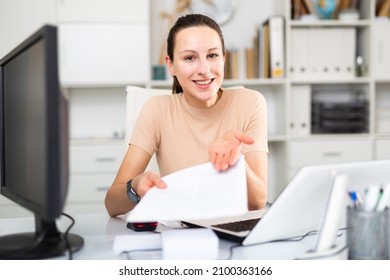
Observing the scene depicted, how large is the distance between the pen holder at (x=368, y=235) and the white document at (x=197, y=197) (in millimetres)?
172

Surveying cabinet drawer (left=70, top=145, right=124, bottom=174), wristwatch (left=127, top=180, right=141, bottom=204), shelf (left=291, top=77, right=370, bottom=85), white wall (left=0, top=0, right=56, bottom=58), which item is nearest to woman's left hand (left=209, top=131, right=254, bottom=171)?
wristwatch (left=127, top=180, right=141, bottom=204)

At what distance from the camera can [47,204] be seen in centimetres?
71

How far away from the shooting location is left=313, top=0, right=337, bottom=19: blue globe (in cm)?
284

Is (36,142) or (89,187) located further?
(89,187)

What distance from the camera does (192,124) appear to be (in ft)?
4.83

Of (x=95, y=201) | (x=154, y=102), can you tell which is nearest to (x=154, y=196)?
(x=154, y=102)

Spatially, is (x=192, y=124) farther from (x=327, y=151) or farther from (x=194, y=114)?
(x=327, y=151)

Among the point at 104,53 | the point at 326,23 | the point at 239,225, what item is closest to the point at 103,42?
the point at 104,53

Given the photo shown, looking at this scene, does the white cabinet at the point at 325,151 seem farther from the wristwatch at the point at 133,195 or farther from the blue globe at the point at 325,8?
the wristwatch at the point at 133,195

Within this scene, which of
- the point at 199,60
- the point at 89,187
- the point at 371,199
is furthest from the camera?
the point at 89,187

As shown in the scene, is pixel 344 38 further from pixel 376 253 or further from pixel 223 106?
pixel 376 253

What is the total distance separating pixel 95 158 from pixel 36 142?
1986 millimetres
